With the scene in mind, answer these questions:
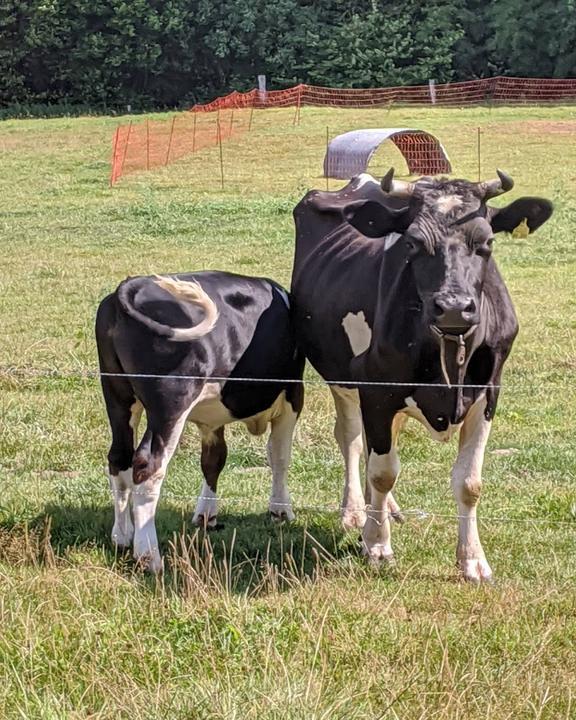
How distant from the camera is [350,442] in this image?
306 inches

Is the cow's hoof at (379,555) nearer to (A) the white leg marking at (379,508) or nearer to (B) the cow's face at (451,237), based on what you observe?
(A) the white leg marking at (379,508)

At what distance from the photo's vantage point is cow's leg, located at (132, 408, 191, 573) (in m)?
6.36

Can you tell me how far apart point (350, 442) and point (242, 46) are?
48.6m

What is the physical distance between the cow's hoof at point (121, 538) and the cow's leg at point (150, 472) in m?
0.24

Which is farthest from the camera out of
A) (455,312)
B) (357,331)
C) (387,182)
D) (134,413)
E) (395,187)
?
(357,331)

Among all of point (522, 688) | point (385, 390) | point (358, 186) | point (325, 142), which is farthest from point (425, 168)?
point (522, 688)

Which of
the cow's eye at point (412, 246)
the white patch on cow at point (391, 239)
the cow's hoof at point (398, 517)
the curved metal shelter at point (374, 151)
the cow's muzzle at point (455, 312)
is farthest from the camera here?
the curved metal shelter at point (374, 151)

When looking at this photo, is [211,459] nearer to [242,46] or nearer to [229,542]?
[229,542]

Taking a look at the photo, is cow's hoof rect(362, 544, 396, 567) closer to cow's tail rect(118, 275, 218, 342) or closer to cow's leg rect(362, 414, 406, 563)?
cow's leg rect(362, 414, 406, 563)

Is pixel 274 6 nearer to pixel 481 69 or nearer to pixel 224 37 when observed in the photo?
pixel 224 37

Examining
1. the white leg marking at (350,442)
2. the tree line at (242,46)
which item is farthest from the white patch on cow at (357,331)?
the tree line at (242,46)

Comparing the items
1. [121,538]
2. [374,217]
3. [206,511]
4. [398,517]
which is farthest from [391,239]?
[121,538]

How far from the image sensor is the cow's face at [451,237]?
575 cm

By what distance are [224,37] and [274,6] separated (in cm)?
255
